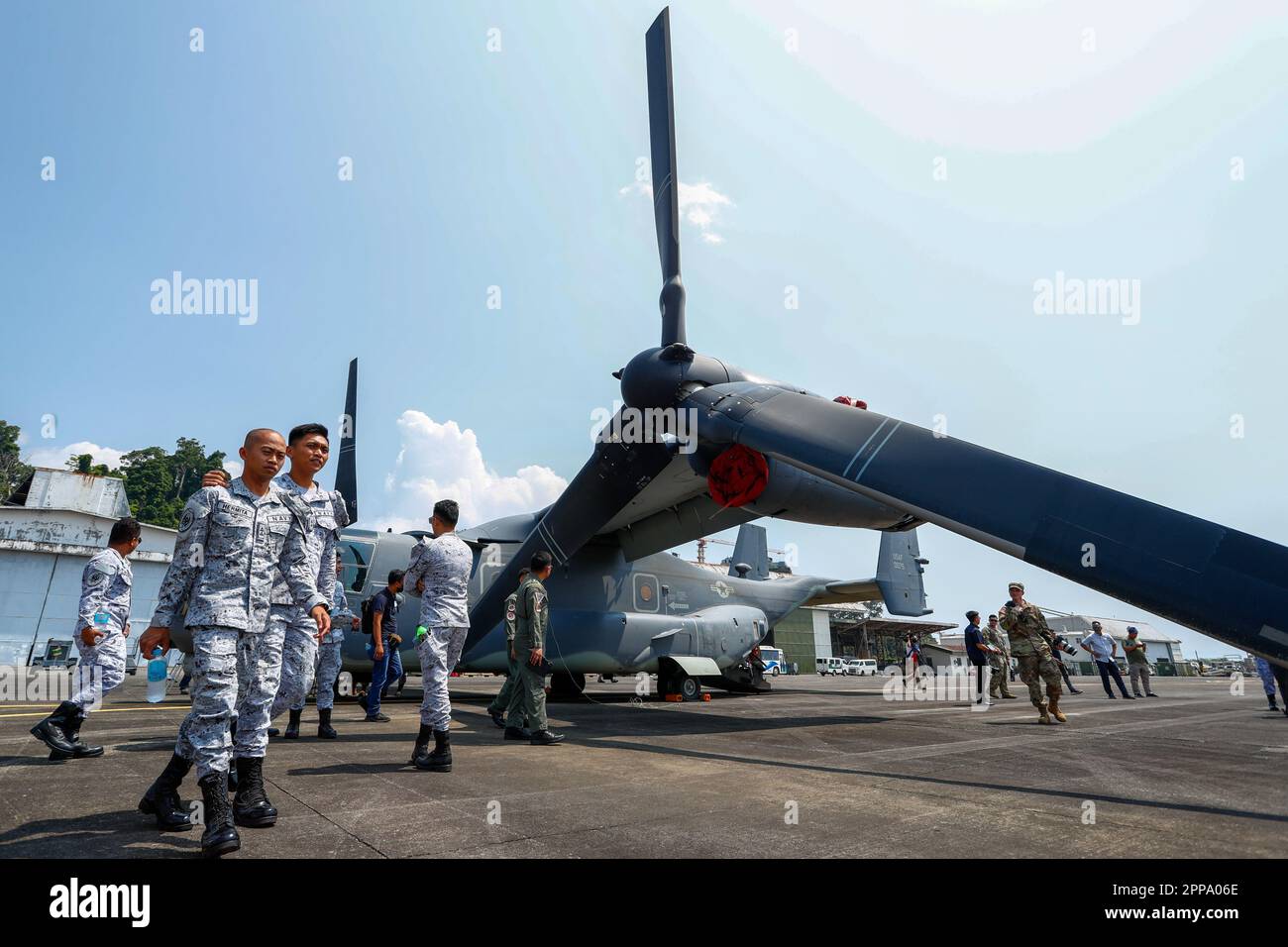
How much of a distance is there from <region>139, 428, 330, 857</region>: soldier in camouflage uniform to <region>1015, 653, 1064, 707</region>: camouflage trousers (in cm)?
864

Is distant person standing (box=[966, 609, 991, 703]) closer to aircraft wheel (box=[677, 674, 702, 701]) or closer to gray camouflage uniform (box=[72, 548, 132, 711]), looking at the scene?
aircraft wheel (box=[677, 674, 702, 701])

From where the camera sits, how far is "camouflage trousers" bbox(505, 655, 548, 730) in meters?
6.36

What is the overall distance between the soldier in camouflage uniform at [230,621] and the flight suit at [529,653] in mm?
3168

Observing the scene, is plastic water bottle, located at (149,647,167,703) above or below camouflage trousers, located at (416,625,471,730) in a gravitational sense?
below

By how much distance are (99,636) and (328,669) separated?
2.09m

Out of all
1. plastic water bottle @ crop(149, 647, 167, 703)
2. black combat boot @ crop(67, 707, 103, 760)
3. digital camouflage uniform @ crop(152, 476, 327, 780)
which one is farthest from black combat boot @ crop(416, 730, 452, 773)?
plastic water bottle @ crop(149, 647, 167, 703)

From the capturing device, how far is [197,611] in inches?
120

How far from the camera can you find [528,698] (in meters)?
6.42

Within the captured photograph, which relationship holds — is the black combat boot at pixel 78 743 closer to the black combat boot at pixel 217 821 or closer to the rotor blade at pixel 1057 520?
the black combat boot at pixel 217 821

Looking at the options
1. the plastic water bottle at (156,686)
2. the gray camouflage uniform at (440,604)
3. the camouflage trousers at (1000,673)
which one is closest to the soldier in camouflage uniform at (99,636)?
the gray camouflage uniform at (440,604)
